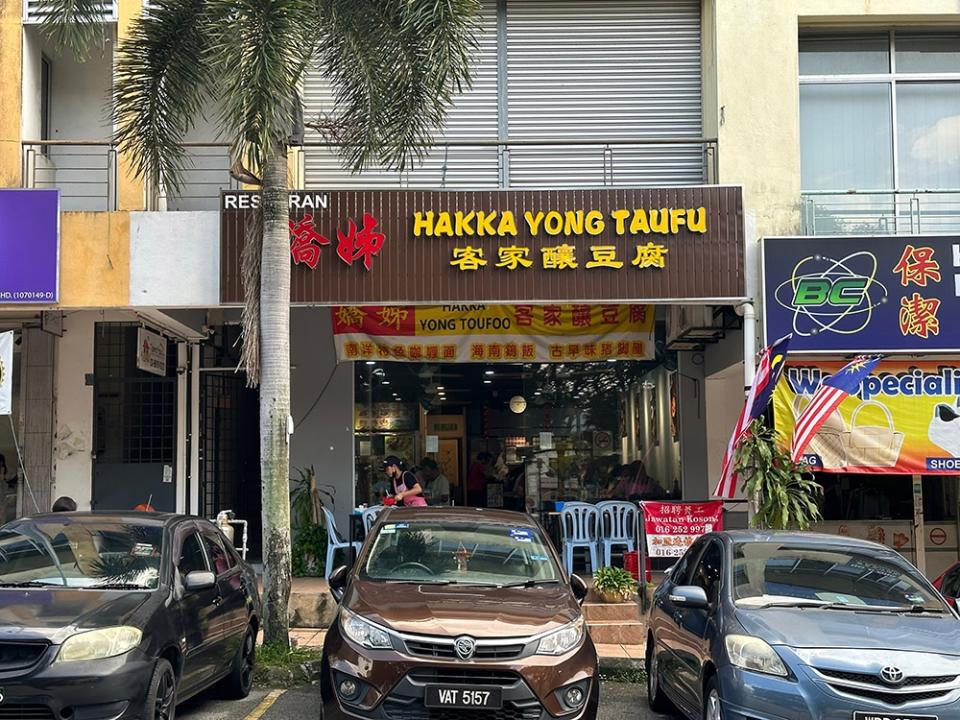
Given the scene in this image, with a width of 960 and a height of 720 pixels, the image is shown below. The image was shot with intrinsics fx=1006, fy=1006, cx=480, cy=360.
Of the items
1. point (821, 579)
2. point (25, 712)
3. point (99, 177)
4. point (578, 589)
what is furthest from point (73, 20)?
point (821, 579)

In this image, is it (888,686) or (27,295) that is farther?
(27,295)

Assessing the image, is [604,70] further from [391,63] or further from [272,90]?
[272,90]

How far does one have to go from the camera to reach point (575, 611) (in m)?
6.99

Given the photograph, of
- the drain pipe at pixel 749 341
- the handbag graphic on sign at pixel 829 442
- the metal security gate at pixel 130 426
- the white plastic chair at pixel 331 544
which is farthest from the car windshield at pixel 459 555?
the metal security gate at pixel 130 426

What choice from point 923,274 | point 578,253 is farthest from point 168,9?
point 923,274

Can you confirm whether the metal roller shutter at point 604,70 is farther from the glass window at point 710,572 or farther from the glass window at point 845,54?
the glass window at point 710,572

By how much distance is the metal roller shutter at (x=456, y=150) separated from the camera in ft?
44.2

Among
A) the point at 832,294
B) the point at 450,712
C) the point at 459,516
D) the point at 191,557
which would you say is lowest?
the point at 450,712

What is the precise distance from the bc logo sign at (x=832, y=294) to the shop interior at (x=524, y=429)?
395 centimetres

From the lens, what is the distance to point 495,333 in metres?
14.4

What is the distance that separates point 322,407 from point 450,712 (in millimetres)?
9249

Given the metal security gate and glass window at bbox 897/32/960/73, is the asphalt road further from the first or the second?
glass window at bbox 897/32/960/73

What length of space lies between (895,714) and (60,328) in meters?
12.1

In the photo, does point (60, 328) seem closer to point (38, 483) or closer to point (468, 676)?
point (38, 483)
